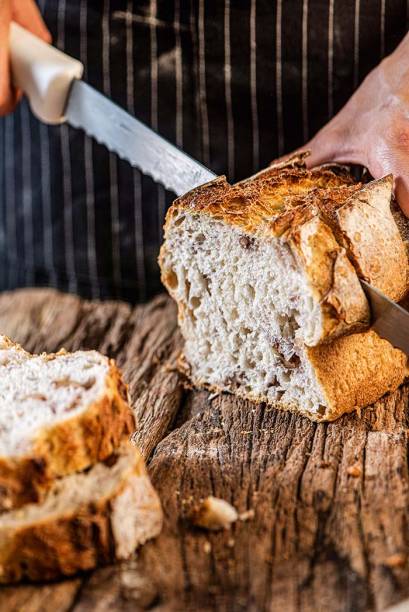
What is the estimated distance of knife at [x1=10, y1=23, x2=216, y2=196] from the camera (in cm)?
271

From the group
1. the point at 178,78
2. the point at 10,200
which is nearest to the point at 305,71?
the point at 178,78

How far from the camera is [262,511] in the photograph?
6.62 feet

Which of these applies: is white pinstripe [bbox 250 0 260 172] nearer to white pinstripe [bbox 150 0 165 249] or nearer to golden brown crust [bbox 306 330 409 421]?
white pinstripe [bbox 150 0 165 249]

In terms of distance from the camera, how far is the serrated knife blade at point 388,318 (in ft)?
7.24

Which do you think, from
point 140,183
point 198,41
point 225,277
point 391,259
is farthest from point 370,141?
point 140,183

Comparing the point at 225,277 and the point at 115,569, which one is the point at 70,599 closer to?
the point at 115,569

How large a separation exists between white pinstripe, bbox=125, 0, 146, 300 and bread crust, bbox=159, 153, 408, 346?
102cm

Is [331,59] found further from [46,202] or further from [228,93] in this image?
[46,202]

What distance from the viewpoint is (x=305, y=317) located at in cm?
227

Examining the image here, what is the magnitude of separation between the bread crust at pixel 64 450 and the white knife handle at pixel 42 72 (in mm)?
1233

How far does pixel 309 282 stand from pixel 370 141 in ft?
2.12

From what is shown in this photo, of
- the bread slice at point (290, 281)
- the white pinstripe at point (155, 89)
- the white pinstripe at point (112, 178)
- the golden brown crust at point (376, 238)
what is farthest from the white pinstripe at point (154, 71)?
the golden brown crust at point (376, 238)

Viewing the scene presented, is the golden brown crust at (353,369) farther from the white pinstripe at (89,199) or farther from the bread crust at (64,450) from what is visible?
the white pinstripe at (89,199)

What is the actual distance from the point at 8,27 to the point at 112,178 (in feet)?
2.91
